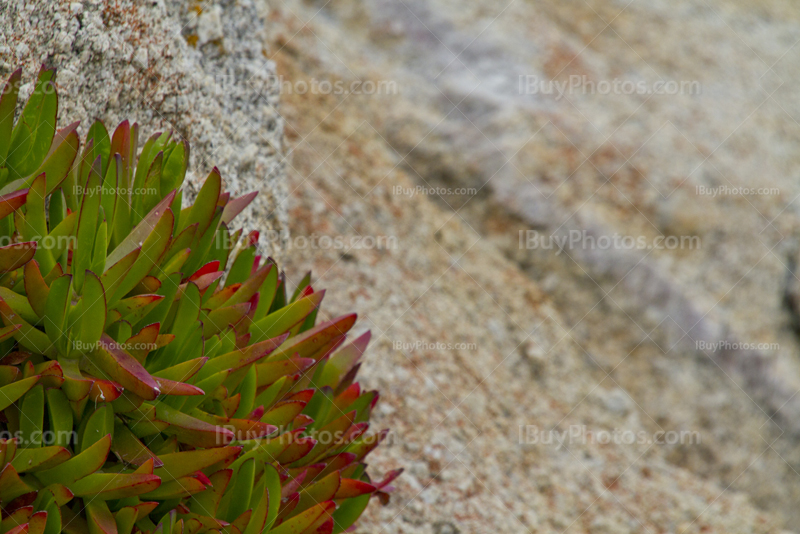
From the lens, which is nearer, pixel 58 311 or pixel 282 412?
pixel 58 311

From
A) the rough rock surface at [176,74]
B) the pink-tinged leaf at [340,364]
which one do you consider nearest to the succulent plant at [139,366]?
the pink-tinged leaf at [340,364]

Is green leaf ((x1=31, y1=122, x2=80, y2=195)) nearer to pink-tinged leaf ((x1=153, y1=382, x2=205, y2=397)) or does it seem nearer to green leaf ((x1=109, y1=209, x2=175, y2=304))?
green leaf ((x1=109, y1=209, x2=175, y2=304))

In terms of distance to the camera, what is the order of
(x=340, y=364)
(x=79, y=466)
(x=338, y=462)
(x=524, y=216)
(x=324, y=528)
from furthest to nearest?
(x=524, y=216), (x=340, y=364), (x=338, y=462), (x=324, y=528), (x=79, y=466)

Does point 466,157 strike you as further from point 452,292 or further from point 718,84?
point 718,84

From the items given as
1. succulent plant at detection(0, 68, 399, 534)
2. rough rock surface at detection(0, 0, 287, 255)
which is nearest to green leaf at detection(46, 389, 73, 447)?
succulent plant at detection(0, 68, 399, 534)

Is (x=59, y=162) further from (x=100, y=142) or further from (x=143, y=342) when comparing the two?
(x=143, y=342)

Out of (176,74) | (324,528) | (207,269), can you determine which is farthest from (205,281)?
(176,74)

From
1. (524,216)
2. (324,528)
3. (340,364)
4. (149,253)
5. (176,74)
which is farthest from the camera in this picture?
(524,216)
